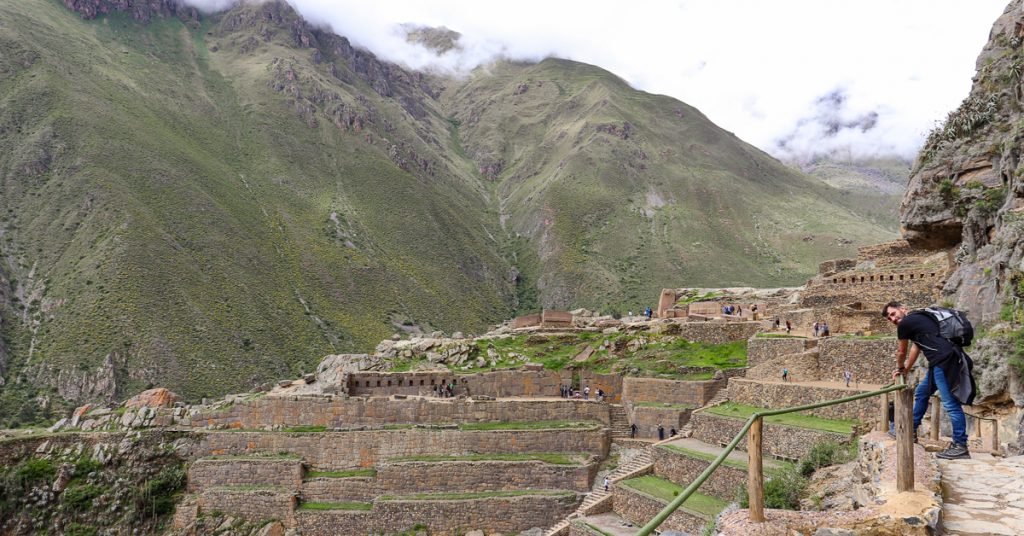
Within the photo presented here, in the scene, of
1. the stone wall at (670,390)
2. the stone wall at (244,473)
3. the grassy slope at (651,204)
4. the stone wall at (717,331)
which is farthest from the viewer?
the grassy slope at (651,204)

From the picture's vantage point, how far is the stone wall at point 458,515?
23.6 m

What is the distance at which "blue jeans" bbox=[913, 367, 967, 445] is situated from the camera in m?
8.64

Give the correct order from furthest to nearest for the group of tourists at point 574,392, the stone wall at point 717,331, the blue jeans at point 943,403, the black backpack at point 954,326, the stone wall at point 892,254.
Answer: the group of tourists at point 574,392, the stone wall at point 717,331, the stone wall at point 892,254, the blue jeans at point 943,403, the black backpack at point 954,326

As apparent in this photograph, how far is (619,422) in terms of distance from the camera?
27500mm

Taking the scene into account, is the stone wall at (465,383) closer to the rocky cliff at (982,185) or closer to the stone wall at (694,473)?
the stone wall at (694,473)

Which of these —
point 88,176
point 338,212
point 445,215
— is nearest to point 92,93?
point 88,176

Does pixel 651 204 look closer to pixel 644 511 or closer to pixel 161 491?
pixel 161 491

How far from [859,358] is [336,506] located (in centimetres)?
1975

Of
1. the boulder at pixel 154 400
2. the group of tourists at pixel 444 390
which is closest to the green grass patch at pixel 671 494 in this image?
the group of tourists at pixel 444 390

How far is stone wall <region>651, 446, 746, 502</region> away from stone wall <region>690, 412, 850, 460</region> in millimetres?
1333

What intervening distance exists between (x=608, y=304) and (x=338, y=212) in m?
42.1

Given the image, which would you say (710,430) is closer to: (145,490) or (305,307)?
(145,490)

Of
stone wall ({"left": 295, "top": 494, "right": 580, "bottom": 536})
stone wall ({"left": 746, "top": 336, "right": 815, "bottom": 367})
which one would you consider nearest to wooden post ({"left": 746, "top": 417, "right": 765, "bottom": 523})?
stone wall ({"left": 295, "top": 494, "right": 580, "bottom": 536})

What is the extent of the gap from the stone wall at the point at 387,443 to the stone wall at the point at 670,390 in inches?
102
